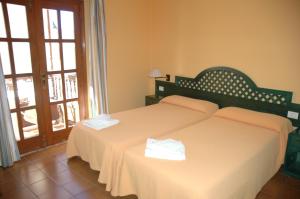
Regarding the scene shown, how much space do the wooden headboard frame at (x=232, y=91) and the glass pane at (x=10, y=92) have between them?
238cm

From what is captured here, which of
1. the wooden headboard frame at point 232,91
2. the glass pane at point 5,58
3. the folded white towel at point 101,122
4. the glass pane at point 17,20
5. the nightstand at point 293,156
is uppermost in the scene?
the glass pane at point 17,20

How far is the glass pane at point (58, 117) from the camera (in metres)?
3.41

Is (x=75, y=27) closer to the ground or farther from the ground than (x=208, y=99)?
farther from the ground

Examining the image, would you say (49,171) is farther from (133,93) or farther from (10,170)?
(133,93)

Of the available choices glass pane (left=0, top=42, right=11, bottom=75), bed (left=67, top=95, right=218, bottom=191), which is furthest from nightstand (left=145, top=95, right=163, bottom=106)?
glass pane (left=0, top=42, right=11, bottom=75)

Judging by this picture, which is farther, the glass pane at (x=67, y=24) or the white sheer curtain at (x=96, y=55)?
the white sheer curtain at (x=96, y=55)

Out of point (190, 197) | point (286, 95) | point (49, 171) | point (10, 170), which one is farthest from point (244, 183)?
point (10, 170)

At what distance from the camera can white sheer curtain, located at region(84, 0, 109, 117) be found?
345 centimetres

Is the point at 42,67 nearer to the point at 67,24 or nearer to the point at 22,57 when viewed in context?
the point at 22,57

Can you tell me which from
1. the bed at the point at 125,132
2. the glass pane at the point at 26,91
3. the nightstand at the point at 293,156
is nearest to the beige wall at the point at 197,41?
the nightstand at the point at 293,156

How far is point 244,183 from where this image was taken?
1927 millimetres

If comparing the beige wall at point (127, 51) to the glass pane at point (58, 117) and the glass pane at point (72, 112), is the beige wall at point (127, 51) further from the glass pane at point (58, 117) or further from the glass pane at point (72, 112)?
the glass pane at point (58, 117)

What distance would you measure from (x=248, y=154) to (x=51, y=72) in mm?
2699

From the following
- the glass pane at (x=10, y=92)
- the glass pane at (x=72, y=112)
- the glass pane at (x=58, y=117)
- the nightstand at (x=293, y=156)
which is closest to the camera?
the nightstand at (x=293, y=156)
